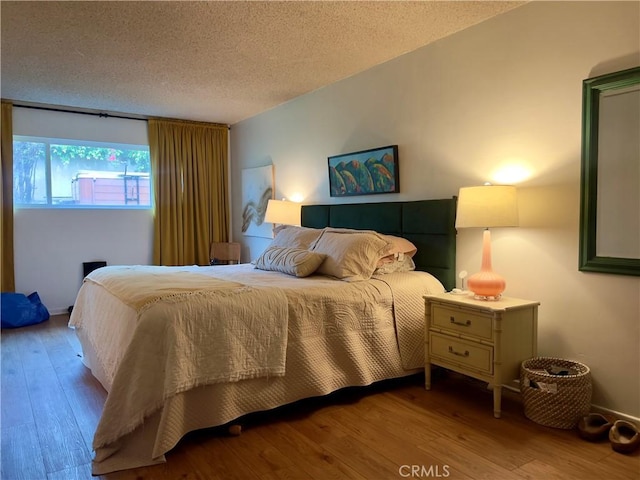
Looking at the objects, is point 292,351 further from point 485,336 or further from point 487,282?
point 487,282

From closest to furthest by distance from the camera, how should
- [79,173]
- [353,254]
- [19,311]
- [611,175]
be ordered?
[611,175] < [353,254] < [19,311] < [79,173]

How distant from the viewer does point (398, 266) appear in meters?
3.21

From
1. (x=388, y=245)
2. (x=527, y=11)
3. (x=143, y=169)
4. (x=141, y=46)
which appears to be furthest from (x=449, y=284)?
(x=143, y=169)

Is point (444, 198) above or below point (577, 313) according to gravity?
above

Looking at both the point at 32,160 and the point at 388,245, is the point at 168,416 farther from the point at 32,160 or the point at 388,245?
the point at 32,160

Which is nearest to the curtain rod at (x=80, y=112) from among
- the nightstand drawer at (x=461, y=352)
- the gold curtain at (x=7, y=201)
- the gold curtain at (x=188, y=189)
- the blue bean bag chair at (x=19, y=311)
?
the gold curtain at (x=7, y=201)

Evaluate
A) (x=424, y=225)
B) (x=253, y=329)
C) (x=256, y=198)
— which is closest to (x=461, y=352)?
(x=424, y=225)

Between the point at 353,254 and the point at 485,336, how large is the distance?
1000 mm

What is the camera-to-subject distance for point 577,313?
2504 millimetres

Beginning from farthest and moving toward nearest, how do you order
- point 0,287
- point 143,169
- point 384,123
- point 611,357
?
point 143,169
point 0,287
point 384,123
point 611,357

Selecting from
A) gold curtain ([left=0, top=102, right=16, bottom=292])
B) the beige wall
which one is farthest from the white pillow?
gold curtain ([left=0, top=102, right=16, bottom=292])

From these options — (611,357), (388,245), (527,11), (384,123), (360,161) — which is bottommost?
(611,357)

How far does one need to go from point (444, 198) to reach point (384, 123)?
0.90 metres

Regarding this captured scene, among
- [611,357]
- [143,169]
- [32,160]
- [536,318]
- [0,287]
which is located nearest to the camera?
[611,357]
